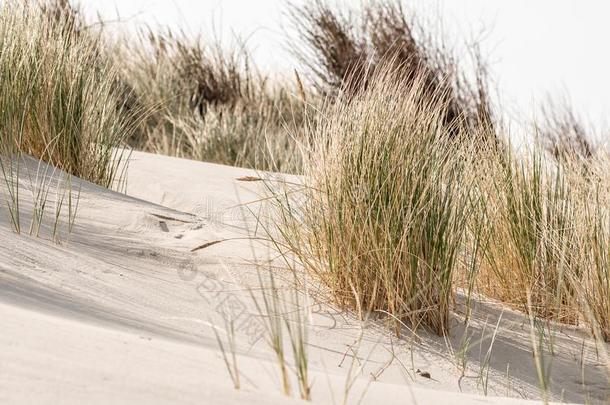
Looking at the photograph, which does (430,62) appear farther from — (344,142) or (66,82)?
(344,142)

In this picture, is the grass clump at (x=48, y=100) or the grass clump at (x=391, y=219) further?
the grass clump at (x=48, y=100)

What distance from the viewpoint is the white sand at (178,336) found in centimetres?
153

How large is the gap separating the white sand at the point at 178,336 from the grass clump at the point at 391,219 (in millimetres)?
103

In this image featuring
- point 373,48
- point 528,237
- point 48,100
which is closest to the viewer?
point 528,237

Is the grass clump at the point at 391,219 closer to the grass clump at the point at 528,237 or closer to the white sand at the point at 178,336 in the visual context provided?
the white sand at the point at 178,336

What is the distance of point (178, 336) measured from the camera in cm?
225

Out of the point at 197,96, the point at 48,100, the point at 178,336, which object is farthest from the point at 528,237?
the point at 197,96

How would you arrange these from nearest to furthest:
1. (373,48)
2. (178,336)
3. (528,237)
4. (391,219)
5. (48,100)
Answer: (178,336)
(391,219)
(528,237)
(48,100)
(373,48)

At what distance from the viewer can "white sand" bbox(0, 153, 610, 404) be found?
1525mm

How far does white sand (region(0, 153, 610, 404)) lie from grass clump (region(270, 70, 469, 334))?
4.1 inches

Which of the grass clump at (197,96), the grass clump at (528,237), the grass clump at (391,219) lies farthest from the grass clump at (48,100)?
the grass clump at (197,96)

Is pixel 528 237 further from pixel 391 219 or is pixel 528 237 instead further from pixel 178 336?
pixel 178 336

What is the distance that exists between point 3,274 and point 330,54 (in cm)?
632

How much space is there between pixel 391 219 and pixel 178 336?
2.82 feet
